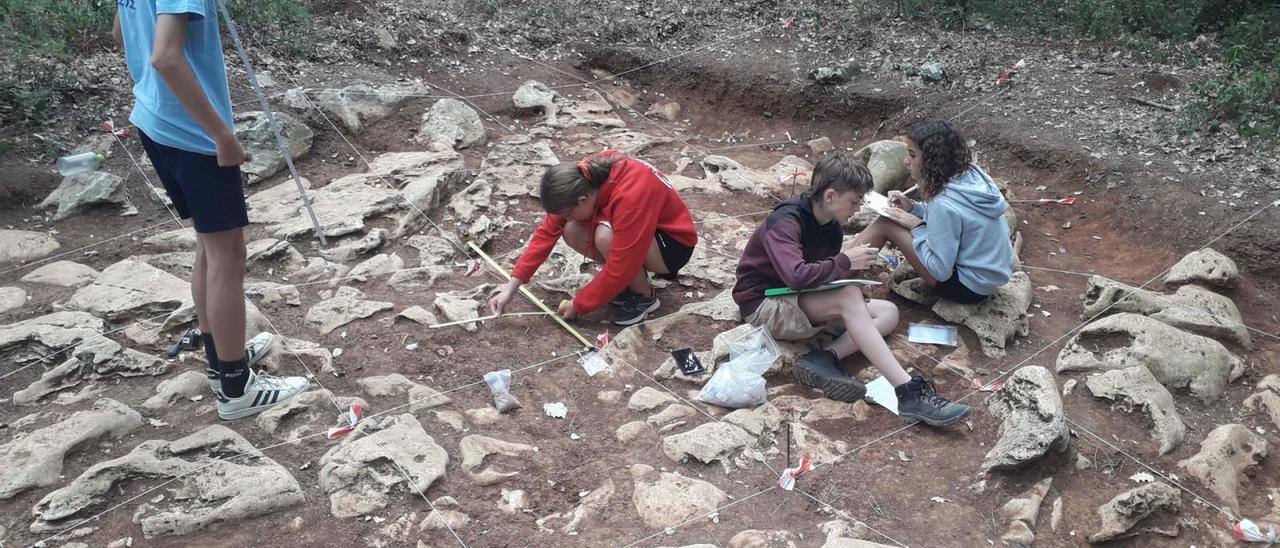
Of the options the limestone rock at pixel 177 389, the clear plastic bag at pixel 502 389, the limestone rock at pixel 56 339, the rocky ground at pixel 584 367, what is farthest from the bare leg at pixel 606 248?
the limestone rock at pixel 56 339

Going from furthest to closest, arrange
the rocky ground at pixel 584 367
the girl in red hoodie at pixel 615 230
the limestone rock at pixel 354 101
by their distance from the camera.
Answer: the limestone rock at pixel 354 101, the girl in red hoodie at pixel 615 230, the rocky ground at pixel 584 367

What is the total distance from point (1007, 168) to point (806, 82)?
2.09 metres

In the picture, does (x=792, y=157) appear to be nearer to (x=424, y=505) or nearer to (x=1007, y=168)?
(x=1007, y=168)

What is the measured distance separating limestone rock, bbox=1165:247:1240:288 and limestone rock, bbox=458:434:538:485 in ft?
11.7

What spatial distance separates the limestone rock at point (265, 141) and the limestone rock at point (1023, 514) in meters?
4.77

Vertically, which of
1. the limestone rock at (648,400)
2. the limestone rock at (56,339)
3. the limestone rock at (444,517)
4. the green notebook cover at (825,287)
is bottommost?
the limestone rock at (648,400)

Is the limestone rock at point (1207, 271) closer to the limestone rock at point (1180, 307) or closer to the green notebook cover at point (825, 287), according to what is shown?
the limestone rock at point (1180, 307)

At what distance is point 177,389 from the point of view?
337 centimetres

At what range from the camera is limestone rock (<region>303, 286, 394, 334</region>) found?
3.99m

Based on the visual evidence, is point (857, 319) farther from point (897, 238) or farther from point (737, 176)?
point (737, 176)

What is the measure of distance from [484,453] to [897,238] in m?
2.26

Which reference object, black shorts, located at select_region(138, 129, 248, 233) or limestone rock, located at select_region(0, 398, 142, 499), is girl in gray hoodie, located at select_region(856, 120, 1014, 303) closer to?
black shorts, located at select_region(138, 129, 248, 233)

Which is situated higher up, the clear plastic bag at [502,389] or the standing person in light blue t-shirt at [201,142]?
the standing person in light blue t-shirt at [201,142]

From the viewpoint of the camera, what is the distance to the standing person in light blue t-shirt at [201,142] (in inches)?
101
